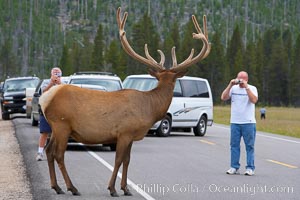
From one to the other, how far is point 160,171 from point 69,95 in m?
4.08

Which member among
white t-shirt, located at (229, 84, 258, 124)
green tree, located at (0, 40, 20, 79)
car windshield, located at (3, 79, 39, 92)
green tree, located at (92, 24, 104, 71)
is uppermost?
white t-shirt, located at (229, 84, 258, 124)

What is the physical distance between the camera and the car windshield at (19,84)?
39156mm

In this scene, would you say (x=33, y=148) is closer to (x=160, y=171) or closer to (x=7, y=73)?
(x=160, y=171)

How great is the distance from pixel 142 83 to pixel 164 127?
68.3 inches

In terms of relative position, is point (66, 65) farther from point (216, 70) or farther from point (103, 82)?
point (103, 82)

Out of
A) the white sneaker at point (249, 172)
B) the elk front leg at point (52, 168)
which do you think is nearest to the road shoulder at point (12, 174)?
the elk front leg at point (52, 168)

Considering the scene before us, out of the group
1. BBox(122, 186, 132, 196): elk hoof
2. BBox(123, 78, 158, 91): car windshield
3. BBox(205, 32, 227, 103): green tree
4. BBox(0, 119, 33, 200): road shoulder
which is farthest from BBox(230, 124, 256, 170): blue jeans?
BBox(205, 32, 227, 103): green tree

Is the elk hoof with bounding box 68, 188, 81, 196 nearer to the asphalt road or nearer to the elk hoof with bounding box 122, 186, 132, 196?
the asphalt road

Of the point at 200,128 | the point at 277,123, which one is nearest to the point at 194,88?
the point at 200,128

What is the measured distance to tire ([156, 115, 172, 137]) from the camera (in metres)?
27.2

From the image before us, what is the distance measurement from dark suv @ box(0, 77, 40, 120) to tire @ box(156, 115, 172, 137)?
11.7 meters

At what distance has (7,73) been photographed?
14225cm

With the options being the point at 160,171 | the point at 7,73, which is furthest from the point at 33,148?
the point at 7,73

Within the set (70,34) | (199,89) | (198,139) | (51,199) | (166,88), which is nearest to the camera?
(51,199)
